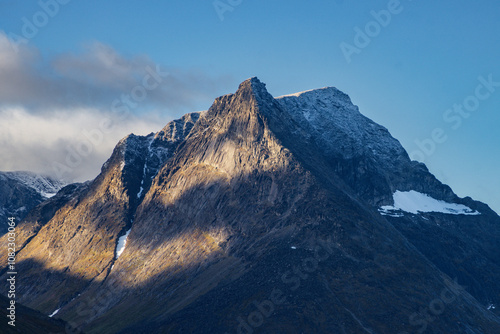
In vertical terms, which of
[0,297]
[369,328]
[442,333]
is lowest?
[442,333]

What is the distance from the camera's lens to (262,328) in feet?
603

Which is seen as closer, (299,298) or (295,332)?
(295,332)

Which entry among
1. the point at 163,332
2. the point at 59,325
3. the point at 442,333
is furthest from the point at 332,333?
the point at 59,325

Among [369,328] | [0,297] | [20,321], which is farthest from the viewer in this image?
[369,328]

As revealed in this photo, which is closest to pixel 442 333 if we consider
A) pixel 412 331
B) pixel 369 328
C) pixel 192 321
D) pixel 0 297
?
pixel 412 331

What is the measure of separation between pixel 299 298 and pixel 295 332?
17867 millimetres

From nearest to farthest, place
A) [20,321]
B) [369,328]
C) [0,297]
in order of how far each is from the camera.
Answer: [20,321], [0,297], [369,328]

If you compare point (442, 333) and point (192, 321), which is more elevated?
point (192, 321)

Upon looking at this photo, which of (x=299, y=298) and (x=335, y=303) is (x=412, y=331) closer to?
(x=335, y=303)

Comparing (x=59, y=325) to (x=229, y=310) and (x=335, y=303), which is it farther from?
(x=335, y=303)

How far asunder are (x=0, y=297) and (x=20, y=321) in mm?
26760

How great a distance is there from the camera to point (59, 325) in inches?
7205

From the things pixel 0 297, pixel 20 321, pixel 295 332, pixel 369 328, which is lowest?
pixel 369 328

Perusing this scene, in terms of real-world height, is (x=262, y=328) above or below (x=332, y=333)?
above
